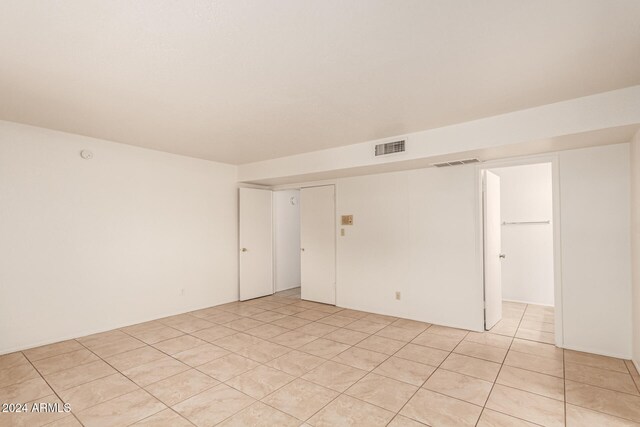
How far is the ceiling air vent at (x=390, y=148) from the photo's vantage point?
3.90 meters

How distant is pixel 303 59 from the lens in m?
2.16

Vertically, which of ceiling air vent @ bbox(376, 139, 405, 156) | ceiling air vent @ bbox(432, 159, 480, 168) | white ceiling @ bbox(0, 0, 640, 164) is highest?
white ceiling @ bbox(0, 0, 640, 164)

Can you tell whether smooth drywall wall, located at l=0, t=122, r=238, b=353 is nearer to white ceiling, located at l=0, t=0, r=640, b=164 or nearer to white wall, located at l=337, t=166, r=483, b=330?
white ceiling, located at l=0, t=0, r=640, b=164

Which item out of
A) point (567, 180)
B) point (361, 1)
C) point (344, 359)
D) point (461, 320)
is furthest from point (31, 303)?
point (567, 180)

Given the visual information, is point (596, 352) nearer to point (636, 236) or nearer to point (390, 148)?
point (636, 236)

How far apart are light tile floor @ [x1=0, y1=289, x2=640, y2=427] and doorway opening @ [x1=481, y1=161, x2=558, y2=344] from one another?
779mm

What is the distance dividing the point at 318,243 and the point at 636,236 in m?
4.08

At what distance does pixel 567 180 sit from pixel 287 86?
3168 mm

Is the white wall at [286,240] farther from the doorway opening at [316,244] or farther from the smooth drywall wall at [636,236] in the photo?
the smooth drywall wall at [636,236]

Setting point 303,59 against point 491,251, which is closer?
point 303,59

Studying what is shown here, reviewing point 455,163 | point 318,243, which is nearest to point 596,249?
point 455,163

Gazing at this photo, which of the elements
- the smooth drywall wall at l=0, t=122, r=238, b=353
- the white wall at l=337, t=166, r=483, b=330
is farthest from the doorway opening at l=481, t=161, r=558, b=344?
the smooth drywall wall at l=0, t=122, r=238, b=353

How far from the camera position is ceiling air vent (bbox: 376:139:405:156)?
390 cm

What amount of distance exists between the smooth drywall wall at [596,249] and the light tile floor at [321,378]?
0.82 ft
